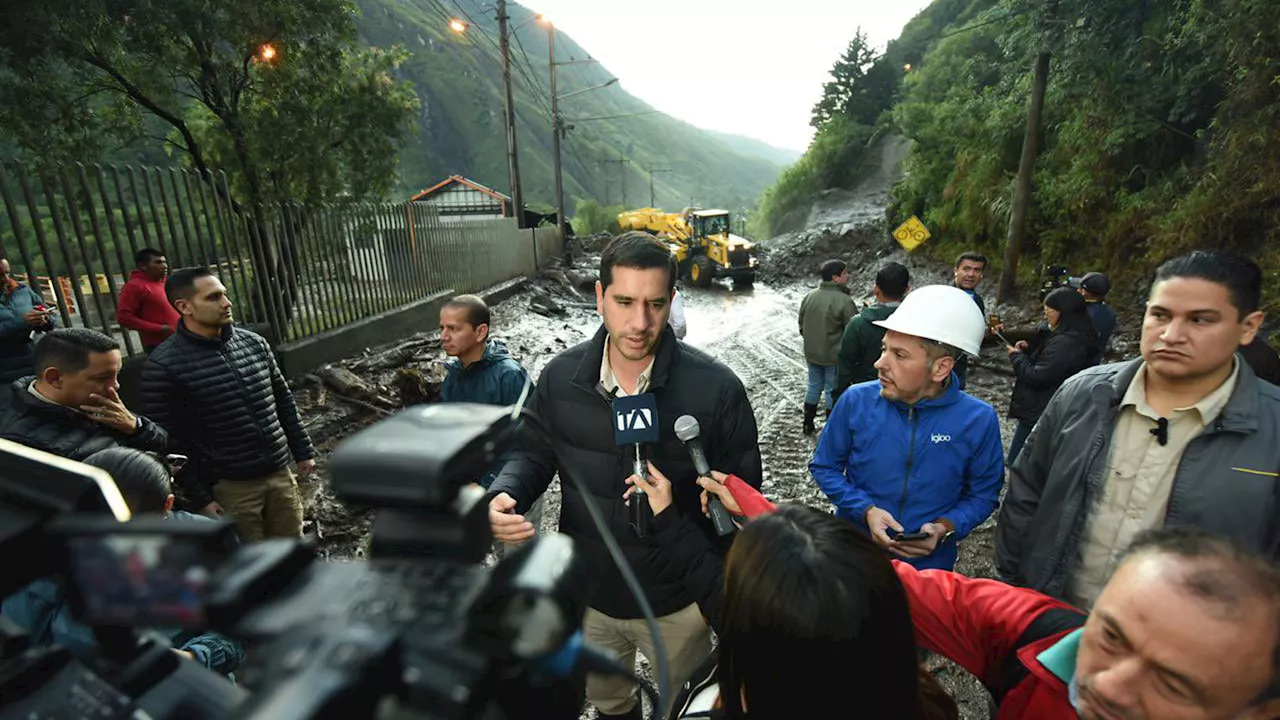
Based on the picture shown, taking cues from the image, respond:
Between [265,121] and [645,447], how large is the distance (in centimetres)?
1128

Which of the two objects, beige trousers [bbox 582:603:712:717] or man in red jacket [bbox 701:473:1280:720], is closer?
man in red jacket [bbox 701:473:1280:720]

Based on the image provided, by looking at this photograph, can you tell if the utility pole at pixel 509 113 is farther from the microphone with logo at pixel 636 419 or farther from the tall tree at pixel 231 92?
the microphone with logo at pixel 636 419

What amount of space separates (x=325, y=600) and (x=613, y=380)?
5.41 ft

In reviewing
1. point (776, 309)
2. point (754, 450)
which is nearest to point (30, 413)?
point (754, 450)

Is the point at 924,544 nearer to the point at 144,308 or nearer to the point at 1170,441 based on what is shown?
the point at 1170,441

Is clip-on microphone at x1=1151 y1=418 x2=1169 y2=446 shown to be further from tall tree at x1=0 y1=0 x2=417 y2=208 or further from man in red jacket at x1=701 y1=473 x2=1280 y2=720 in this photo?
tall tree at x1=0 y1=0 x2=417 y2=208

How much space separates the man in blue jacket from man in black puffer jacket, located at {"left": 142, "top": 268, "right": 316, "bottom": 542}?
3.78 feet

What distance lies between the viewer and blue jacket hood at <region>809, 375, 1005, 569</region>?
2.46 m

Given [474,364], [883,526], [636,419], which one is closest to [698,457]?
[636,419]

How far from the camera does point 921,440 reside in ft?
8.17

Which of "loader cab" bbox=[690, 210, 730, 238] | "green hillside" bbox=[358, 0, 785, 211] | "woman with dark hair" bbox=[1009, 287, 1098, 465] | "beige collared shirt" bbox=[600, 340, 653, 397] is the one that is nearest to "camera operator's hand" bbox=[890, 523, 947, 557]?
"beige collared shirt" bbox=[600, 340, 653, 397]

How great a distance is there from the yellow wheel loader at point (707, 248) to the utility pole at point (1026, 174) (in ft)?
31.8

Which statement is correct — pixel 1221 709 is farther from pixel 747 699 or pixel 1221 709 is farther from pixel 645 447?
pixel 645 447

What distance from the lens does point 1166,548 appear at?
3.59 ft
